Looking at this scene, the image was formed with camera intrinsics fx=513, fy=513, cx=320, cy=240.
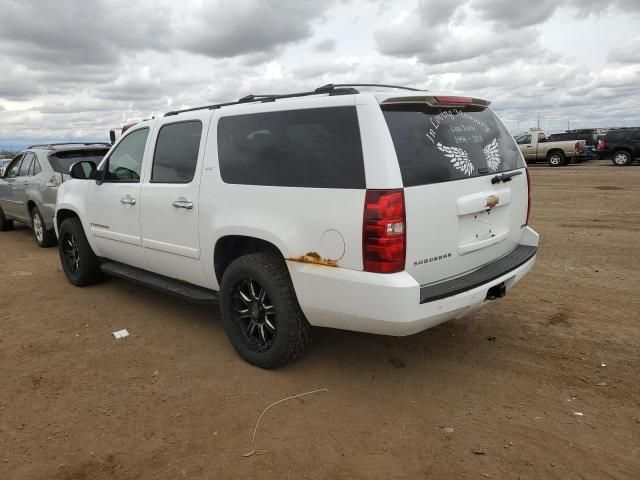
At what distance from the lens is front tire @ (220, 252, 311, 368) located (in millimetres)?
3496

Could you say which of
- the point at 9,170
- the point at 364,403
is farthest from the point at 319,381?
the point at 9,170

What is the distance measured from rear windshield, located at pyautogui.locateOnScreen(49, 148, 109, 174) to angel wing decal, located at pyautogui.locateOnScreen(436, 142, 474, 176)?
6.38m

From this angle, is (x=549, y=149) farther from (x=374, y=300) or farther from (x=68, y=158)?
(x=374, y=300)

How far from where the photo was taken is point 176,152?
4395 mm

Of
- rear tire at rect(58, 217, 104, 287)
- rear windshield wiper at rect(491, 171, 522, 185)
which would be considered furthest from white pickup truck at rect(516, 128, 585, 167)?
rear tire at rect(58, 217, 104, 287)

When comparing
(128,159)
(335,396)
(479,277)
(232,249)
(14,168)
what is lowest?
(335,396)

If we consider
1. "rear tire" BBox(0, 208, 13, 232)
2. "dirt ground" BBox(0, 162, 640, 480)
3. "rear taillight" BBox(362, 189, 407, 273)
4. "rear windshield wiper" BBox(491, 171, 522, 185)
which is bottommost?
"dirt ground" BBox(0, 162, 640, 480)

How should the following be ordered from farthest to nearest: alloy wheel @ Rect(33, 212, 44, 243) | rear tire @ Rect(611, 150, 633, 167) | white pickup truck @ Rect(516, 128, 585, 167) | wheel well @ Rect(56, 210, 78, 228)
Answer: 1. white pickup truck @ Rect(516, 128, 585, 167)
2. rear tire @ Rect(611, 150, 633, 167)
3. alloy wheel @ Rect(33, 212, 44, 243)
4. wheel well @ Rect(56, 210, 78, 228)

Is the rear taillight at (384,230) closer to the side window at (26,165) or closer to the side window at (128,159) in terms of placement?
the side window at (128,159)

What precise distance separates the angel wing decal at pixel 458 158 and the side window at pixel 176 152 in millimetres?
1966

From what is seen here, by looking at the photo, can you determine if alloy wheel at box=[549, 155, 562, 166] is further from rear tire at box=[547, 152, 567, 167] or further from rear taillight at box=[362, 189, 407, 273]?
rear taillight at box=[362, 189, 407, 273]

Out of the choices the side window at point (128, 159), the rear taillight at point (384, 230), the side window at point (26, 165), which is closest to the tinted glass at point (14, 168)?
the side window at point (26, 165)

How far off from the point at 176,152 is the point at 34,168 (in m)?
5.42

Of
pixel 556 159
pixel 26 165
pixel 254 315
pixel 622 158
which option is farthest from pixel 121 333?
pixel 556 159
